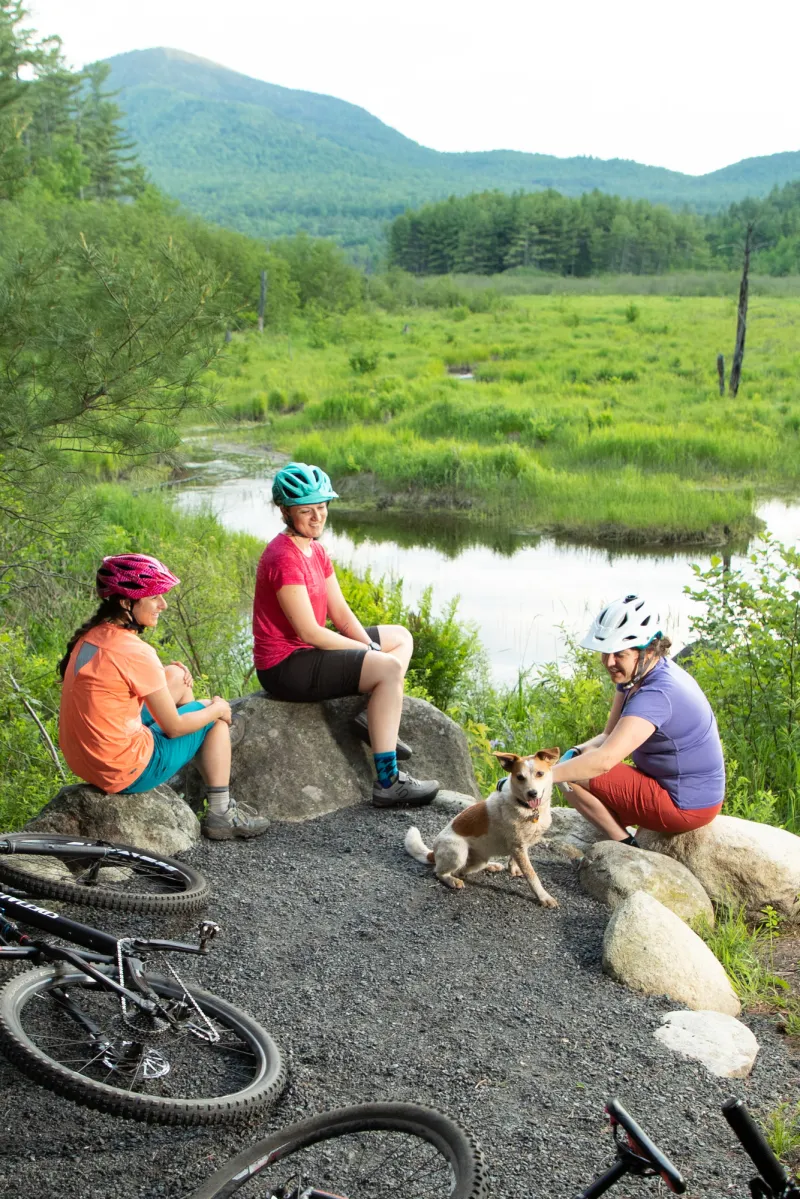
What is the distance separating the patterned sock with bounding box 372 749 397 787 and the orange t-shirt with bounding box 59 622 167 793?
146cm

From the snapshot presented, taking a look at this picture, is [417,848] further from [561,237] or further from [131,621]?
[561,237]

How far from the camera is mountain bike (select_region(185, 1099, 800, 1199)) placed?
2959mm

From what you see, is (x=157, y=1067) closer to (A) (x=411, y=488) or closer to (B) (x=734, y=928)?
(B) (x=734, y=928)

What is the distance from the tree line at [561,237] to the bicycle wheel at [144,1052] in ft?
336

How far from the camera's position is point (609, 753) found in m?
5.17

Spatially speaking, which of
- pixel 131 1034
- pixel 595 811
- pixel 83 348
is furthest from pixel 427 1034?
pixel 83 348

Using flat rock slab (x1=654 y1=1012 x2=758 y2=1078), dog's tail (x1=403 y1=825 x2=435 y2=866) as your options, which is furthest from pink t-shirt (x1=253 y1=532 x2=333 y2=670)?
flat rock slab (x1=654 y1=1012 x2=758 y2=1078)

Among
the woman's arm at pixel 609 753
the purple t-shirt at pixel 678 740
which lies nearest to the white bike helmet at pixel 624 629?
the purple t-shirt at pixel 678 740

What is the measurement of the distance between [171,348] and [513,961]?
14.1 feet

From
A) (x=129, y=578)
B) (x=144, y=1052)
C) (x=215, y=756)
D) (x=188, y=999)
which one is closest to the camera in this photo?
(x=144, y=1052)

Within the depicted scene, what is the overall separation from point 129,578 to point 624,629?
2263mm

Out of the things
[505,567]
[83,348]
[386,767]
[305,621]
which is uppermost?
[83,348]

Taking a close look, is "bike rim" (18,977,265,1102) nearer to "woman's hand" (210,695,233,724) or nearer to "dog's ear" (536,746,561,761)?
"dog's ear" (536,746,561,761)

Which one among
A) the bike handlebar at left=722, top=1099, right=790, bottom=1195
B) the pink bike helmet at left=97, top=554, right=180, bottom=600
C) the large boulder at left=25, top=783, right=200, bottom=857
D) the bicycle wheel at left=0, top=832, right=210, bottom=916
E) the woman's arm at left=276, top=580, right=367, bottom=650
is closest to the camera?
the bike handlebar at left=722, top=1099, right=790, bottom=1195
